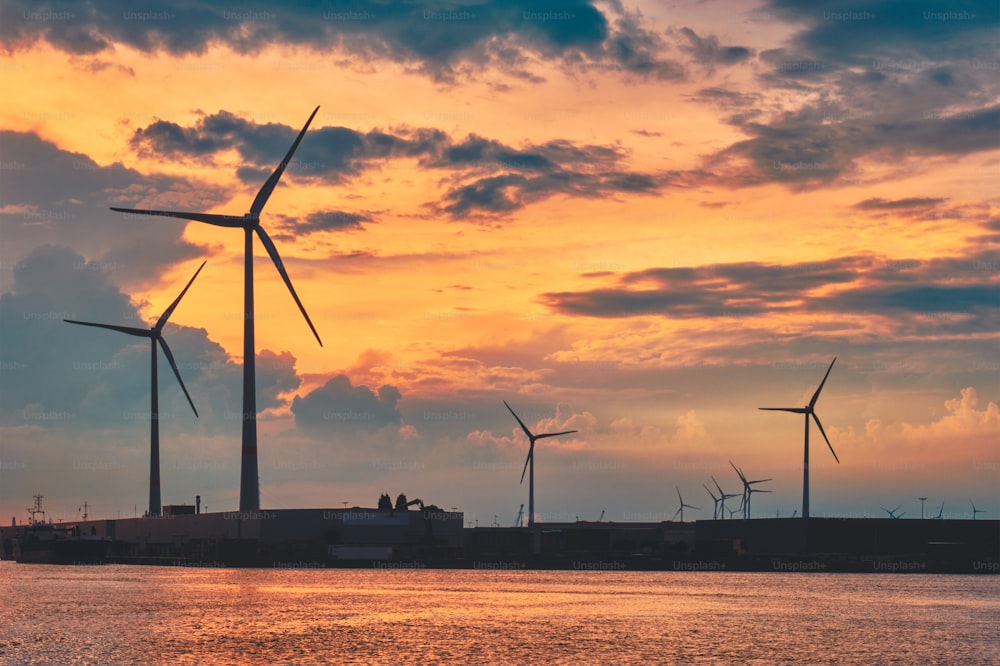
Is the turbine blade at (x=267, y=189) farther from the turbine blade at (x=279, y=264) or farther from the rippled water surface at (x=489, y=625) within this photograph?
the rippled water surface at (x=489, y=625)

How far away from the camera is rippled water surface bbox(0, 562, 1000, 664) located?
322 feet

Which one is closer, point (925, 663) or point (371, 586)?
point (925, 663)

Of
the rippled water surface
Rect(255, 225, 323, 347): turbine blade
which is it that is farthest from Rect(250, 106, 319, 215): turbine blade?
the rippled water surface

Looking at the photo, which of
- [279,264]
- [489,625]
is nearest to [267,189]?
[279,264]

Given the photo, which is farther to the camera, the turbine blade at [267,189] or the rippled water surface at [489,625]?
the turbine blade at [267,189]

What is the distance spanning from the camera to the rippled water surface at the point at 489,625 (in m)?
98.2

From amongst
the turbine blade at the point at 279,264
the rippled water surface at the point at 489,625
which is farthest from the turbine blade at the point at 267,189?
the rippled water surface at the point at 489,625

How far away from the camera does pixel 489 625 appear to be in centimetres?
12288

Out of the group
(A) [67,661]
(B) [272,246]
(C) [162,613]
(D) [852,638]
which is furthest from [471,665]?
(B) [272,246]

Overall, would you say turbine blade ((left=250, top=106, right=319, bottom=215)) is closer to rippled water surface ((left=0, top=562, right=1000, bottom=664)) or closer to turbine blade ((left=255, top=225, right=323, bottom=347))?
turbine blade ((left=255, top=225, right=323, bottom=347))

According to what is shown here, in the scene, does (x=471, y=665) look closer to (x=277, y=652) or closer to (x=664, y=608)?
(x=277, y=652)

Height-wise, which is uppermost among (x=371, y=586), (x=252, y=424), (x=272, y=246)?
(x=272, y=246)

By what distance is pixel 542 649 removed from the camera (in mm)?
101438

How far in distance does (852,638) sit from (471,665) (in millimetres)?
42956
